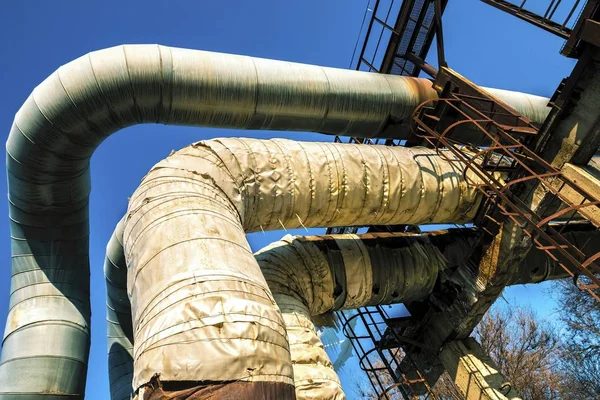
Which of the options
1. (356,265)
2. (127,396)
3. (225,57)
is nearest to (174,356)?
(356,265)

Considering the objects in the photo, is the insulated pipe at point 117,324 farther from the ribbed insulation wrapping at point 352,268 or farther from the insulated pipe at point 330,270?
the ribbed insulation wrapping at point 352,268

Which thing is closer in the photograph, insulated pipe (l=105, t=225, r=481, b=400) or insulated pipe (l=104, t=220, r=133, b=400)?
insulated pipe (l=105, t=225, r=481, b=400)

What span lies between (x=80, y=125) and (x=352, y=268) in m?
4.33

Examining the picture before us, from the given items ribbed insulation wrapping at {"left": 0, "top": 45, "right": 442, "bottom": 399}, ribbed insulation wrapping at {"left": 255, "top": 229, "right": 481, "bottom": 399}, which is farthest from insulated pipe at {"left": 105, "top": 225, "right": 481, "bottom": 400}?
ribbed insulation wrapping at {"left": 0, "top": 45, "right": 442, "bottom": 399}

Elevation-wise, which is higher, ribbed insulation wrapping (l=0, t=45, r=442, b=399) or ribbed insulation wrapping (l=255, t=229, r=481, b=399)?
ribbed insulation wrapping (l=0, t=45, r=442, b=399)

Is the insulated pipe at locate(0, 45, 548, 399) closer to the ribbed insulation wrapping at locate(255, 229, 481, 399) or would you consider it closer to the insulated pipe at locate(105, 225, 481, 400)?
the insulated pipe at locate(105, 225, 481, 400)

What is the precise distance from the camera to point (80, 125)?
6.23 meters

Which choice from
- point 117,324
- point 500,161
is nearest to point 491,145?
point 500,161

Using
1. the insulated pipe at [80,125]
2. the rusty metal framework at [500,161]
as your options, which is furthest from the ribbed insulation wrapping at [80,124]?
the rusty metal framework at [500,161]

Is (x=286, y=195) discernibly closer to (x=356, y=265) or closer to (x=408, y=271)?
(x=356, y=265)

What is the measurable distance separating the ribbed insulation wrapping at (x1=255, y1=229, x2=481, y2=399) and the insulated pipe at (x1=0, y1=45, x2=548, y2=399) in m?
1.99

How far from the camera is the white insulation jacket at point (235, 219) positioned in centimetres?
303

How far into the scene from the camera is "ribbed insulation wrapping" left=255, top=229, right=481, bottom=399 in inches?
253

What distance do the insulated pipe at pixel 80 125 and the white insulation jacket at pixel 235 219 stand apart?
105 cm
